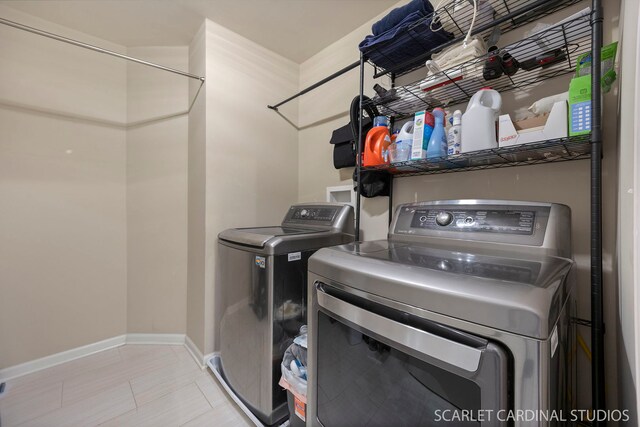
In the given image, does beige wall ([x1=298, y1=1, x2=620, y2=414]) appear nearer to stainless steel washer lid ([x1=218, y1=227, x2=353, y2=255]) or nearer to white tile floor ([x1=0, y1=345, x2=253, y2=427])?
stainless steel washer lid ([x1=218, y1=227, x2=353, y2=255])

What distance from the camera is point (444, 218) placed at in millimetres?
1086

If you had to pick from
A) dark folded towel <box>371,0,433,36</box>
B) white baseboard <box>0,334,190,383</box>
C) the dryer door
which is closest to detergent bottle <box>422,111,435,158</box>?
dark folded towel <box>371,0,433,36</box>

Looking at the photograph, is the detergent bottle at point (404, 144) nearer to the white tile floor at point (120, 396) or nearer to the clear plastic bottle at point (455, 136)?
the clear plastic bottle at point (455, 136)

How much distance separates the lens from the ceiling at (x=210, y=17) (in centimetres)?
169

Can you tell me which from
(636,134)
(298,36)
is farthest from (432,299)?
(298,36)

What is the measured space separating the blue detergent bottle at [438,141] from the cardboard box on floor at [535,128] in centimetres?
22

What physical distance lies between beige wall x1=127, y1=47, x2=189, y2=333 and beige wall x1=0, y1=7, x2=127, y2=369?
11 centimetres

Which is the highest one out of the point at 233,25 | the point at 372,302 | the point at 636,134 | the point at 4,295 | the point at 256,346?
the point at 233,25

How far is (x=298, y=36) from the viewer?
2006 millimetres

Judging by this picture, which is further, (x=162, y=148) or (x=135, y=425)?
(x=162, y=148)

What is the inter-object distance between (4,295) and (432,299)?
268 centimetres

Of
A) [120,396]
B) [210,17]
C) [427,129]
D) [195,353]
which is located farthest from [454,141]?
[120,396]

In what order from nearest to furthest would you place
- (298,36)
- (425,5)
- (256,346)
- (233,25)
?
(425,5) < (256,346) < (233,25) < (298,36)

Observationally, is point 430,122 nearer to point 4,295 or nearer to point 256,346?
point 256,346
